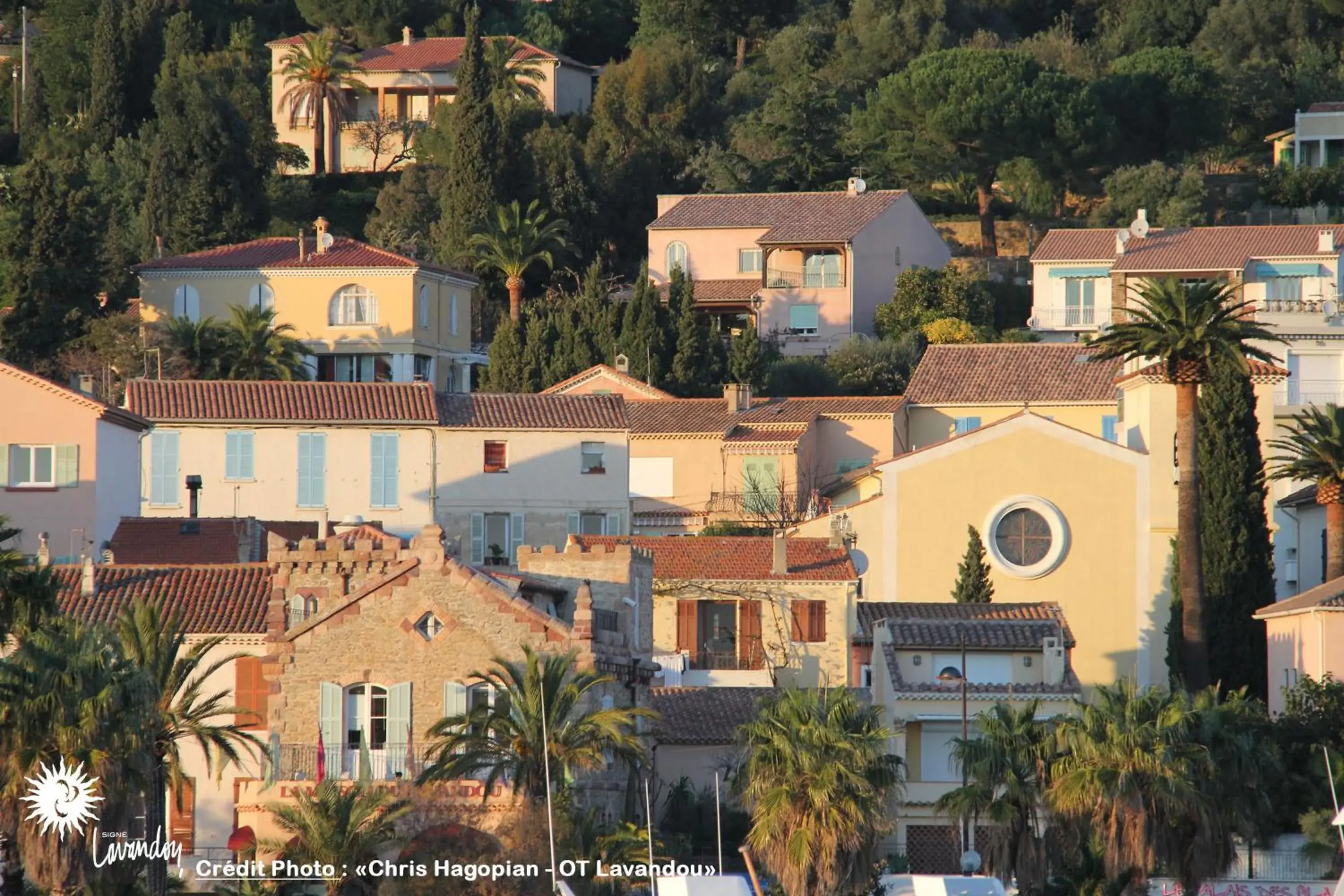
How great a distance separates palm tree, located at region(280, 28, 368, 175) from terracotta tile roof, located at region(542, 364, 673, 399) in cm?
3778

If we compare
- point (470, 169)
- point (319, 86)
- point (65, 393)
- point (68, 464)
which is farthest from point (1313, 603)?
point (319, 86)

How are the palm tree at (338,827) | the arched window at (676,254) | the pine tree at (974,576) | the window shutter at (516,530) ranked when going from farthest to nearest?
the arched window at (676,254)
the window shutter at (516,530)
the pine tree at (974,576)
the palm tree at (338,827)

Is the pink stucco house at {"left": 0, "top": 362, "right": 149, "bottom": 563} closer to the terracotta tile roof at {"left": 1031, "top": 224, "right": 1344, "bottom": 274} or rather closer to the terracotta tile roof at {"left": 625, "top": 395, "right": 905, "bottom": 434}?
the terracotta tile roof at {"left": 625, "top": 395, "right": 905, "bottom": 434}

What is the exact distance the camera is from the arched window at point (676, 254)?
320 feet

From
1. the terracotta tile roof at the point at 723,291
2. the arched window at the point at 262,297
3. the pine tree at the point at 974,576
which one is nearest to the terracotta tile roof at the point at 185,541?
the pine tree at the point at 974,576

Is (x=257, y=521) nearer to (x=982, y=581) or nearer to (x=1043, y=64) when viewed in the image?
(x=982, y=581)

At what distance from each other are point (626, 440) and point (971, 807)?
24.5 m

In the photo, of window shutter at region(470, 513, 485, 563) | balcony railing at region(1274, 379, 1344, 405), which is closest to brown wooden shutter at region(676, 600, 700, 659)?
window shutter at region(470, 513, 485, 563)

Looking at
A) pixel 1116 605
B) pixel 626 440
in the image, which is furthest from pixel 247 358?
pixel 1116 605

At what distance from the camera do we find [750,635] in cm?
6022

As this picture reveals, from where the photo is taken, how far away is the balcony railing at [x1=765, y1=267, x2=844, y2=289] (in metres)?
94.1

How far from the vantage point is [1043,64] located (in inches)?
4505

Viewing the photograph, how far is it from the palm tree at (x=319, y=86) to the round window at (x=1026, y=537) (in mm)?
56796

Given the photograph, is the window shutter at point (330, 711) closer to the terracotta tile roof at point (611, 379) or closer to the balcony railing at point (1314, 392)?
the terracotta tile roof at point (611, 379)
